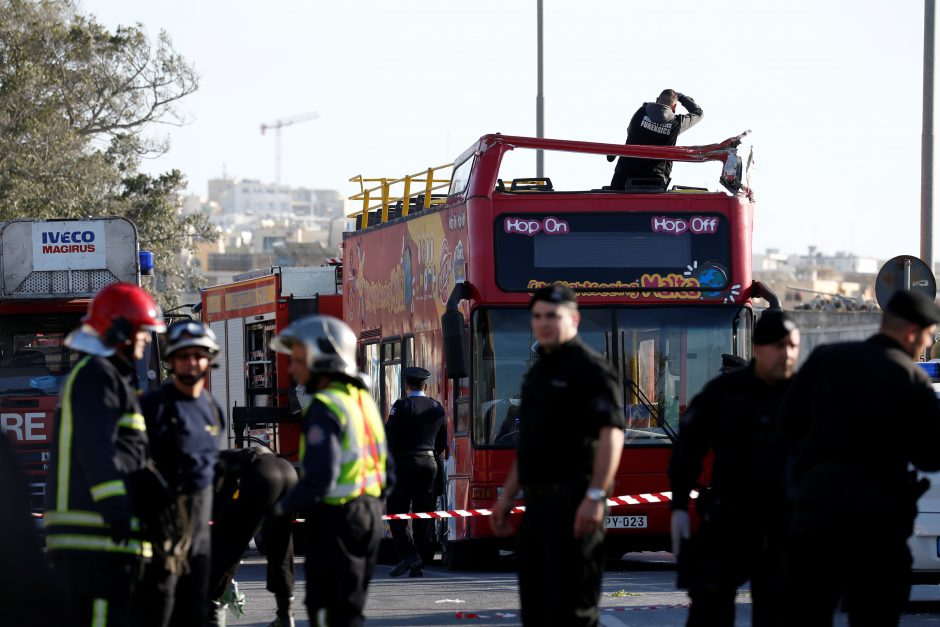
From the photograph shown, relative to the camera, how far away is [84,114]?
45375mm

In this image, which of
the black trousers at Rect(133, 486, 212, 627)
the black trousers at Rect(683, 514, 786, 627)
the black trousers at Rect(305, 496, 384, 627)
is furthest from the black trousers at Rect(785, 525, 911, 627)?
the black trousers at Rect(133, 486, 212, 627)

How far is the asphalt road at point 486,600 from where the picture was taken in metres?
12.5

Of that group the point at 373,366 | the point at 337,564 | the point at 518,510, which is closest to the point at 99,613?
the point at 337,564

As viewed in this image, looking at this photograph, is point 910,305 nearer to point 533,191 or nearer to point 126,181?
point 533,191

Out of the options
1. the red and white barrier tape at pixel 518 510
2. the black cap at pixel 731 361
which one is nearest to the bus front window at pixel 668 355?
the red and white barrier tape at pixel 518 510

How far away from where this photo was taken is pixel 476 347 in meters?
16.2

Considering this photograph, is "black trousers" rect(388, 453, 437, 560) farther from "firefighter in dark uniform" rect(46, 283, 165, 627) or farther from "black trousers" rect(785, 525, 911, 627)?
"black trousers" rect(785, 525, 911, 627)

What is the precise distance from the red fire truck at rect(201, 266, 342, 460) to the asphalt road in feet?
11.4

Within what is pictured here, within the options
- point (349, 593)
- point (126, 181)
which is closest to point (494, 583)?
point (349, 593)

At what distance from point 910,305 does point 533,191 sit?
8.44 metres

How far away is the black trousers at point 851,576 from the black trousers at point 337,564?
196 cm

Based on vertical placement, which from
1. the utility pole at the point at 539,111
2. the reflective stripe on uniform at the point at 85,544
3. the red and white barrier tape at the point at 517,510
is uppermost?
the utility pole at the point at 539,111

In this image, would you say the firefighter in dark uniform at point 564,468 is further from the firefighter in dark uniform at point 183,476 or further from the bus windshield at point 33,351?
the bus windshield at point 33,351

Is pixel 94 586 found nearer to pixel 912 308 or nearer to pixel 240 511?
pixel 240 511
